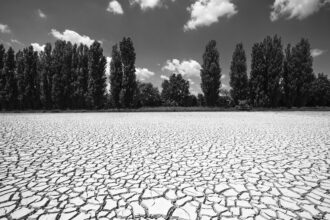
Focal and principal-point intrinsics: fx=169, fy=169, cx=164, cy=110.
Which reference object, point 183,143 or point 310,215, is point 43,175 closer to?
point 183,143

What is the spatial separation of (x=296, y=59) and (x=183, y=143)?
105 ft

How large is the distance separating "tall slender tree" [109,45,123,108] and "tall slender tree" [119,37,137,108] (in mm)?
744

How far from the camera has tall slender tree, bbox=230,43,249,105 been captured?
29.0 m

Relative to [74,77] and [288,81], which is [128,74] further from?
[288,81]

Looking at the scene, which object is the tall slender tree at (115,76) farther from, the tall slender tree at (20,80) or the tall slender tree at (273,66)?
the tall slender tree at (273,66)

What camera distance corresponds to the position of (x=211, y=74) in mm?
30094

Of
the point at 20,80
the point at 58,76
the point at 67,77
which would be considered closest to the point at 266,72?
the point at 67,77

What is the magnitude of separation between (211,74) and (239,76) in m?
4.73

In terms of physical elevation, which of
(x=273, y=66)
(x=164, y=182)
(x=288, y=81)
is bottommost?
(x=164, y=182)

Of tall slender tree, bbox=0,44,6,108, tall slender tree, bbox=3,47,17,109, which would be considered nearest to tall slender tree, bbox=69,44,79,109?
tall slender tree, bbox=3,47,17,109

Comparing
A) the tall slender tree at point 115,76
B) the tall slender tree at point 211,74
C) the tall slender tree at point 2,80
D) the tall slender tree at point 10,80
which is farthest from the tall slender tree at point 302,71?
the tall slender tree at point 2,80

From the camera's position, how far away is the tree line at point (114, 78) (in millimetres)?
27281

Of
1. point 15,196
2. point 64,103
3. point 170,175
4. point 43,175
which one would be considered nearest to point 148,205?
point 170,175

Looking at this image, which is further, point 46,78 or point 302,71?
point 46,78
